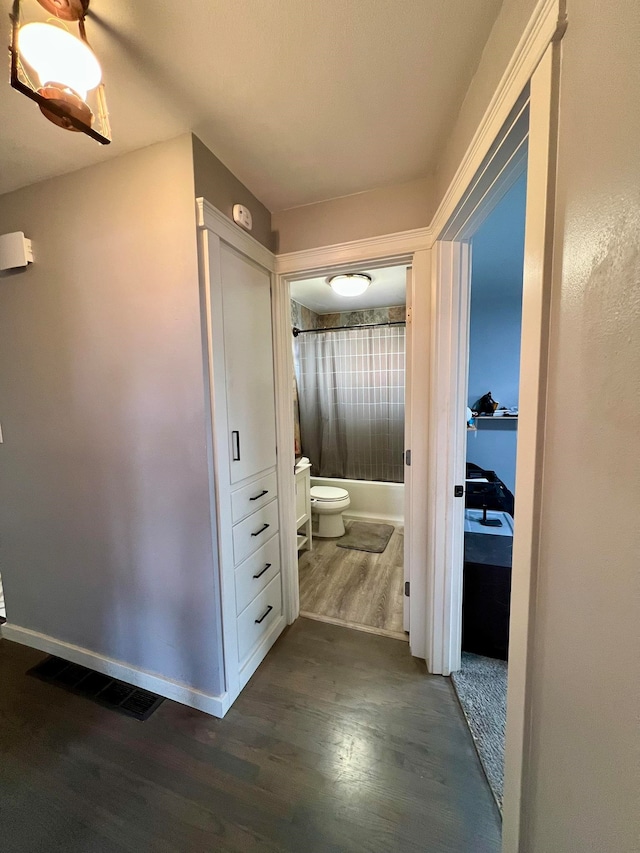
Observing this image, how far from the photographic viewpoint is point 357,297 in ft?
10.7

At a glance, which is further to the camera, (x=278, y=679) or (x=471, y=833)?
(x=278, y=679)

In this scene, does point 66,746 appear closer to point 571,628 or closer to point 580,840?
point 580,840

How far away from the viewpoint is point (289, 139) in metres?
1.26

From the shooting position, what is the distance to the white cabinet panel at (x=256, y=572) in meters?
1.53

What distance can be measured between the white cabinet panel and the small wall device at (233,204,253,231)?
63.0 inches

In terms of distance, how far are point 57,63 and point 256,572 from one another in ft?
6.19

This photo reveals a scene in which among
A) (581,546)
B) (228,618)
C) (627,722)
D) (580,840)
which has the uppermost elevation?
(581,546)

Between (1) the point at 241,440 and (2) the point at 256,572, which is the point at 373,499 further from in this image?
(1) the point at 241,440

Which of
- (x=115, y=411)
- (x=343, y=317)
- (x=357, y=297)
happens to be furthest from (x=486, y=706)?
(x=343, y=317)

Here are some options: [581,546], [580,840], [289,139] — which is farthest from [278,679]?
[289,139]

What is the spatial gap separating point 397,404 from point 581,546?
3.04 metres

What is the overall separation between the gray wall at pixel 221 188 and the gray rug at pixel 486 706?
2.35m

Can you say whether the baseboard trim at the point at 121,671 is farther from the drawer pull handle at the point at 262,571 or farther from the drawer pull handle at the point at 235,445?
the drawer pull handle at the point at 235,445

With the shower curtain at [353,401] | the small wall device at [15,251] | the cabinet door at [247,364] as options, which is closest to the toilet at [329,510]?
the shower curtain at [353,401]
